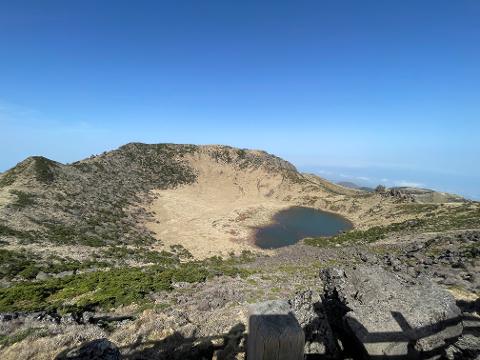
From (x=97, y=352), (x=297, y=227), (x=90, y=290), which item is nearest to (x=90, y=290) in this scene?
(x=90, y=290)

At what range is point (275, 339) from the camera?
10.6 ft

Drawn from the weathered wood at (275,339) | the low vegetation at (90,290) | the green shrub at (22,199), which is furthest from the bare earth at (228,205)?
the weathered wood at (275,339)

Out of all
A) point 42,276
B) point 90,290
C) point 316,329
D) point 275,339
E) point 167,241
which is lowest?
point 167,241

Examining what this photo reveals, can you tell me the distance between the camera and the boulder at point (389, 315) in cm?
673

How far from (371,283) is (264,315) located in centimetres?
601

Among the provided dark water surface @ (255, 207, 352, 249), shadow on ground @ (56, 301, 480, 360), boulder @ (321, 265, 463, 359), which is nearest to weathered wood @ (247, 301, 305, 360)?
shadow on ground @ (56, 301, 480, 360)

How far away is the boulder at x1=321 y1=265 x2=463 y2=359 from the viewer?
6.73 meters

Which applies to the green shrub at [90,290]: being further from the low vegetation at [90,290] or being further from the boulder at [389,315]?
the boulder at [389,315]

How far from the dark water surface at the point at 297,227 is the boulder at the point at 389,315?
3548cm

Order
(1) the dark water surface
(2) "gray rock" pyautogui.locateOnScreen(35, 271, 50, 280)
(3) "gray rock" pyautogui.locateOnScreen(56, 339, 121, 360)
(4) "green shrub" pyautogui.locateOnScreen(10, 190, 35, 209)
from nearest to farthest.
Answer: (3) "gray rock" pyautogui.locateOnScreen(56, 339, 121, 360) → (2) "gray rock" pyautogui.locateOnScreen(35, 271, 50, 280) → (4) "green shrub" pyautogui.locateOnScreen(10, 190, 35, 209) → (1) the dark water surface

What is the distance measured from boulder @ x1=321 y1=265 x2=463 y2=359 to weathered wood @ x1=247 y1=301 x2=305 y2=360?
13.4 ft

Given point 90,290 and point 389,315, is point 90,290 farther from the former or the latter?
point 389,315

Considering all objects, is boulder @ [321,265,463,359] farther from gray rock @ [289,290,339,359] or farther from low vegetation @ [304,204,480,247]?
low vegetation @ [304,204,480,247]

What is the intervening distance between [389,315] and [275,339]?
17.3ft
